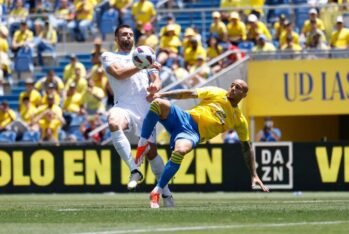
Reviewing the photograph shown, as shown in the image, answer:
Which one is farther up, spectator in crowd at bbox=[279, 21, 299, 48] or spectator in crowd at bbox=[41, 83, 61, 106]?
spectator in crowd at bbox=[279, 21, 299, 48]

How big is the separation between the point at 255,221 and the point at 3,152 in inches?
534

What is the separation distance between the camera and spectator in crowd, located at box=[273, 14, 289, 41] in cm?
2890

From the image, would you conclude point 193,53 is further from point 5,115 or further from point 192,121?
point 192,121

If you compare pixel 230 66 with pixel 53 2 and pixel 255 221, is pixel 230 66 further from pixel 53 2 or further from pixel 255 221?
pixel 255 221

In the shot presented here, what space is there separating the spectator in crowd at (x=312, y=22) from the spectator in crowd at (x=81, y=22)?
20.2 feet

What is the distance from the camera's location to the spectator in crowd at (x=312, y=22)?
91.8ft

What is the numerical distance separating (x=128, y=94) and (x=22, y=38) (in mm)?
15680

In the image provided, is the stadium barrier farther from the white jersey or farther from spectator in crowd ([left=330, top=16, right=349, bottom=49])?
the white jersey

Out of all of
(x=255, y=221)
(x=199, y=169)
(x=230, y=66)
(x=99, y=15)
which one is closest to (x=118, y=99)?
(x=255, y=221)

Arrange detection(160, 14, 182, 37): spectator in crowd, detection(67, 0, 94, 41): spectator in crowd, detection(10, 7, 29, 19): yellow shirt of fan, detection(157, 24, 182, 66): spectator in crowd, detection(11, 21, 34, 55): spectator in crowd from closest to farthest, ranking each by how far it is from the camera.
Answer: detection(157, 24, 182, 66): spectator in crowd
detection(160, 14, 182, 37): spectator in crowd
detection(11, 21, 34, 55): spectator in crowd
detection(67, 0, 94, 41): spectator in crowd
detection(10, 7, 29, 19): yellow shirt of fan

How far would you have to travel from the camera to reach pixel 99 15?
32531 mm

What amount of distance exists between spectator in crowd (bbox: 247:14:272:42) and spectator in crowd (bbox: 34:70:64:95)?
4562 millimetres

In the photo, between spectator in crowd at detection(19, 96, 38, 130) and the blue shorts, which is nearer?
the blue shorts

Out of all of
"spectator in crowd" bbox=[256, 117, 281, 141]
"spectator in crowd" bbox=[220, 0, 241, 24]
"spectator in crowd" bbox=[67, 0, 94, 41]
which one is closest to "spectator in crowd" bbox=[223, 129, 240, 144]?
"spectator in crowd" bbox=[256, 117, 281, 141]
